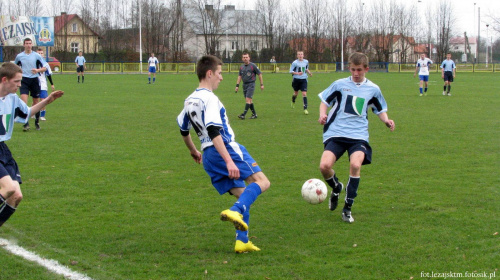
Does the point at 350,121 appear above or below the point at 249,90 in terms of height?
below

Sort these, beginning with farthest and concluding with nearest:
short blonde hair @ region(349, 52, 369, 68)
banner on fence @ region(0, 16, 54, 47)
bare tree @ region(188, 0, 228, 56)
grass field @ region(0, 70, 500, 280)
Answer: bare tree @ region(188, 0, 228, 56) → banner on fence @ region(0, 16, 54, 47) → short blonde hair @ region(349, 52, 369, 68) → grass field @ region(0, 70, 500, 280)

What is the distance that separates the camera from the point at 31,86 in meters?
12.4

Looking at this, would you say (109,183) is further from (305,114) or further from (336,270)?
(305,114)

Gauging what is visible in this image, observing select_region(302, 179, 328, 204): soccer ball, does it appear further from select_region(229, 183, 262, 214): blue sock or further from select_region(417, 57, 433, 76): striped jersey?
select_region(417, 57, 433, 76): striped jersey

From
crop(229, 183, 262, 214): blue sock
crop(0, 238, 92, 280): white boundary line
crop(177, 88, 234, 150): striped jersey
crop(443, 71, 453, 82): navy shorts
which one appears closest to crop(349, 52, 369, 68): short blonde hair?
crop(177, 88, 234, 150): striped jersey

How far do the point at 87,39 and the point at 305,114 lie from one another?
205ft

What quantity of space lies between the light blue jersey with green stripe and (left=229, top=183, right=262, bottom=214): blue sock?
1531 millimetres

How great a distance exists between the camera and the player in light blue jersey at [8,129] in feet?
14.4

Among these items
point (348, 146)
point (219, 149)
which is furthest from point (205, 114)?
point (348, 146)

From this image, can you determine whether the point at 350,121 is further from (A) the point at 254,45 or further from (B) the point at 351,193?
(A) the point at 254,45

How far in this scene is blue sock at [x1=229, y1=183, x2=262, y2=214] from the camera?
166 inches

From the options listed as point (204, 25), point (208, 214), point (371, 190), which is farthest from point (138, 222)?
point (204, 25)

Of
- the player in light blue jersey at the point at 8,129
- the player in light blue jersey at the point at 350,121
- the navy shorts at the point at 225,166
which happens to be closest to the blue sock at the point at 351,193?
the player in light blue jersey at the point at 350,121

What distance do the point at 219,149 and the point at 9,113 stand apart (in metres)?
1.99
